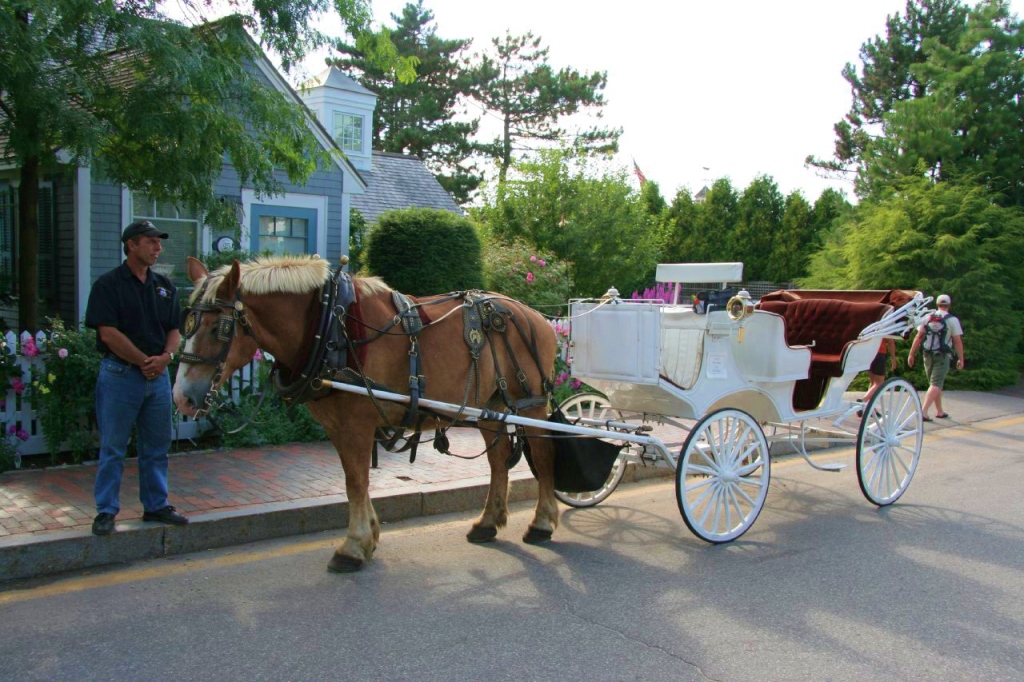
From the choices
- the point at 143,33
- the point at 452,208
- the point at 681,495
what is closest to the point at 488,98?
the point at 452,208

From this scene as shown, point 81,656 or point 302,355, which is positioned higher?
point 302,355

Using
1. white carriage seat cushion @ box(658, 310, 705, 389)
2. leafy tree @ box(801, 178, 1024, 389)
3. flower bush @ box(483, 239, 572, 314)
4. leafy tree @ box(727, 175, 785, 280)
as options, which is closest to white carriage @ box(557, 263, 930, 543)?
white carriage seat cushion @ box(658, 310, 705, 389)

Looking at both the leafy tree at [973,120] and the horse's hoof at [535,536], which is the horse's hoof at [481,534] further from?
the leafy tree at [973,120]

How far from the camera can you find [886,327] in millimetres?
7305

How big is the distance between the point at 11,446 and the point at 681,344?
551cm

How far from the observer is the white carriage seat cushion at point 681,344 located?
20.4 ft

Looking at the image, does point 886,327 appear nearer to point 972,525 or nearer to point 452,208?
point 972,525

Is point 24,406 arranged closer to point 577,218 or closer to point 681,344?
point 681,344

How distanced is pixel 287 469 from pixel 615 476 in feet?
9.37

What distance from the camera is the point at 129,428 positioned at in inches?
207

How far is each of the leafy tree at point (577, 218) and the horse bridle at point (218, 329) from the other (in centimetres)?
1656

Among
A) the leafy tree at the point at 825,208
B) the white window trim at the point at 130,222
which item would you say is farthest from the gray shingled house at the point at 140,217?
the leafy tree at the point at 825,208

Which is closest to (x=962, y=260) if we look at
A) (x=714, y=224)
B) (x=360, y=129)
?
(x=714, y=224)

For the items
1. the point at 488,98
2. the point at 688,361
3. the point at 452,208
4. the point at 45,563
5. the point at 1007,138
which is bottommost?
the point at 45,563
